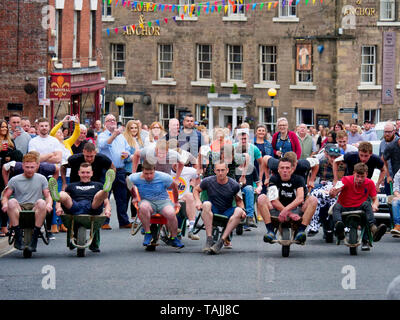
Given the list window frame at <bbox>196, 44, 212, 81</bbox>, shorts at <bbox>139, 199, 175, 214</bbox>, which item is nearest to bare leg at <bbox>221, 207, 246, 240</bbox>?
shorts at <bbox>139, 199, 175, 214</bbox>

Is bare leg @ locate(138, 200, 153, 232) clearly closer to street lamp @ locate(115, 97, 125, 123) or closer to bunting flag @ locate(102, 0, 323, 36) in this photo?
bunting flag @ locate(102, 0, 323, 36)

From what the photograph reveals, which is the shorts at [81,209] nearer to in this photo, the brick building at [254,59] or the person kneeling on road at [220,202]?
the person kneeling on road at [220,202]

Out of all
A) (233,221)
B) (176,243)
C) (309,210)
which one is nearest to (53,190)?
(176,243)

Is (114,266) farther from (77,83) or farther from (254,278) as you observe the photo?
(77,83)

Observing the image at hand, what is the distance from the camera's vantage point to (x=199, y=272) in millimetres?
13359

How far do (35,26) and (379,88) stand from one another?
1962 cm

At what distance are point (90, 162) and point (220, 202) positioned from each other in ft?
6.74

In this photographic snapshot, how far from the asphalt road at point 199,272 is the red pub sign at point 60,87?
A: 1850cm

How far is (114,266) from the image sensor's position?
551 inches

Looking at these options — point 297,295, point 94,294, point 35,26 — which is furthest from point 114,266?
point 35,26

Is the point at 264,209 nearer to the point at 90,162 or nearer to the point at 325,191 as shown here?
the point at 325,191

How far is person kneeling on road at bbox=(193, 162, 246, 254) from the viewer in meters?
15.5

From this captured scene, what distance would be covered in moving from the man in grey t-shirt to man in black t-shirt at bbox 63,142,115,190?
76cm

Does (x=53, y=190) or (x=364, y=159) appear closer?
(x=53, y=190)
